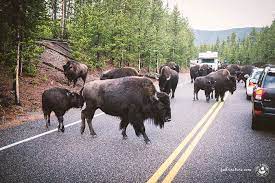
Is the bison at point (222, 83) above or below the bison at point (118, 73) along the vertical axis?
below

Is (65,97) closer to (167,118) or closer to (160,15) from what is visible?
(167,118)

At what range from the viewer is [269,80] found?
9.66 metres

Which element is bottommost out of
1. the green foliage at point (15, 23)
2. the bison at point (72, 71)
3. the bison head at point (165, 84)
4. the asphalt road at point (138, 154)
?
the asphalt road at point (138, 154)

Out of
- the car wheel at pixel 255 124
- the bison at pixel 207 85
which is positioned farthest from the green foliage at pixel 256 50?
the car wheel at pixel 255 124

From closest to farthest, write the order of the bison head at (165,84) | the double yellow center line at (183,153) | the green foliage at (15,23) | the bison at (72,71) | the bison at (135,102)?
1. the double yellow center line at (183,153)
2. the bison at (135,102)
3. the green foliage at (15,23)
4. the bison head at (165,84)
5. the bison at (72,71)

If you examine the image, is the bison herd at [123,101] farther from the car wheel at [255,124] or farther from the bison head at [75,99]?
the car wheel at [255,124]

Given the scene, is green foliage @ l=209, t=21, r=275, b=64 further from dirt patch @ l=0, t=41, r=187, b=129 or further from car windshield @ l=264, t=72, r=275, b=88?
car windshield @ l=264, t=72, r=275, b=88

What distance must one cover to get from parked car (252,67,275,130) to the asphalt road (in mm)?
494

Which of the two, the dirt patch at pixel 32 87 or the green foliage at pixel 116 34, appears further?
the green foliage at pixel 116 34

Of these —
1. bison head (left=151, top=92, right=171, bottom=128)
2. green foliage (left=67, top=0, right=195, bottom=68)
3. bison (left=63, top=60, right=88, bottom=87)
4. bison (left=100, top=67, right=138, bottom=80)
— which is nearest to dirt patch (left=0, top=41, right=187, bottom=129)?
bison (left=63, top=60, right=88, bottom=87)

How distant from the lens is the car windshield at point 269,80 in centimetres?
955

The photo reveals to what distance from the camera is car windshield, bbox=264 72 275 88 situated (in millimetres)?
9547

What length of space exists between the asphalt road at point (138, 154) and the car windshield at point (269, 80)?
4.53ft

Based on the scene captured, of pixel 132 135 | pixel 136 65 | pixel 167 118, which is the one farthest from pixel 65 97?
pixel 136 65
